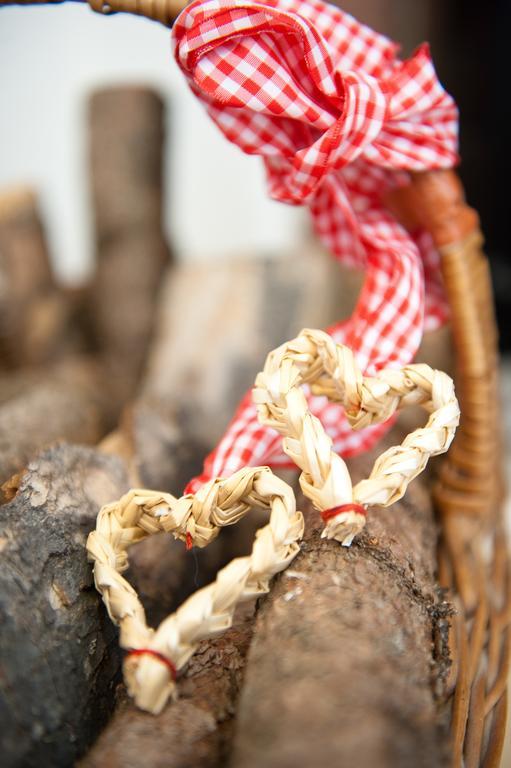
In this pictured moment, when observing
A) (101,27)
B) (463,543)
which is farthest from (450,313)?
(101,27)

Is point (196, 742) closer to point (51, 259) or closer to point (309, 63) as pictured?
point (309, 63)

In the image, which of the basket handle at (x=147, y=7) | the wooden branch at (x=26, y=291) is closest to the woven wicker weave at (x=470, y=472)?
the basket handle at (x=147, y=7)

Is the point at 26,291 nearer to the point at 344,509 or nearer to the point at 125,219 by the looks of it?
the point at 125,219

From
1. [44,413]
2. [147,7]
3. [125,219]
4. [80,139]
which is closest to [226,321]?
[125,219]

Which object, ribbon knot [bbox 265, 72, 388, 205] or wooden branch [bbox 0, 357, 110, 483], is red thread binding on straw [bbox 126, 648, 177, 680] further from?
ribbon knot [bbox 265, 72, 388, 205]

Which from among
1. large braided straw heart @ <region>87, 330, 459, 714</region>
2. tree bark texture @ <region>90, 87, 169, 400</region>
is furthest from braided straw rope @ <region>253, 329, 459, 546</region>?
tree bark texture @ <region>90, 87, 169, 400</region>

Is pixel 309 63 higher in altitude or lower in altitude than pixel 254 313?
higher

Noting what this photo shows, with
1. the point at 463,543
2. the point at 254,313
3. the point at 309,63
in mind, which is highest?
the point at 309,63
